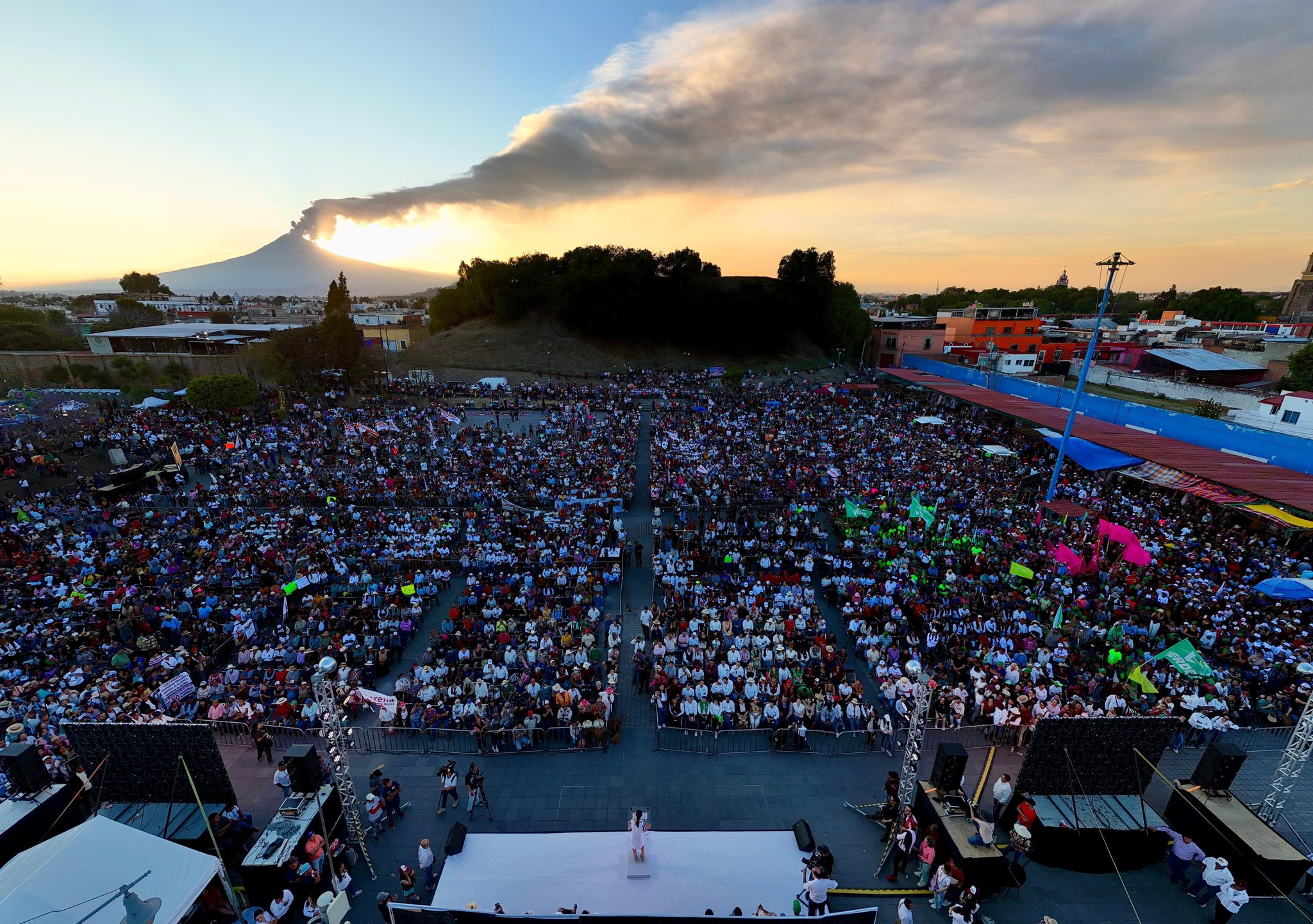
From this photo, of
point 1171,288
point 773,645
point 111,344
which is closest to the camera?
point 773,645

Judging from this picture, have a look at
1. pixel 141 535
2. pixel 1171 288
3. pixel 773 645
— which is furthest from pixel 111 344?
pixel 1171 288

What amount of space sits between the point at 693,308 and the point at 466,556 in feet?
174

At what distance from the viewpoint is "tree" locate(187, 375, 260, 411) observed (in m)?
34.3

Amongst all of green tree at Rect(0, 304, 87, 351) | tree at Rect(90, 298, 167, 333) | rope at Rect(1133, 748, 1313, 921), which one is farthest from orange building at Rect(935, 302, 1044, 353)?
tree at Rect(90, 298, 167, 333)

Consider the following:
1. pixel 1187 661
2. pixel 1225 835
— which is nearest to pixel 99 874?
pixel 1225 835

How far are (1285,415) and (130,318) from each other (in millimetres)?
115616

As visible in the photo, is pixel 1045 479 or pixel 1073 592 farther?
pixel 1045 479

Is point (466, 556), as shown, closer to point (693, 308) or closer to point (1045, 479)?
point (1045, 479)

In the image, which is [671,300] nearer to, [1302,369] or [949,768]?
[1302,369]

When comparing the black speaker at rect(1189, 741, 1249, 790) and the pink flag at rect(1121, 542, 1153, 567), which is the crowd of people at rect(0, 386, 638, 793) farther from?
the pink flag at rect(1121, 542, 1153, 567)

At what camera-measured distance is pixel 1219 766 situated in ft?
30.3

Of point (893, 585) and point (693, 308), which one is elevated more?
point (693, 308)

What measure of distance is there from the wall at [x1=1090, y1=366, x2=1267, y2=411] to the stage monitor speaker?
40622mm

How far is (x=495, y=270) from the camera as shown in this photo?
6812cm
